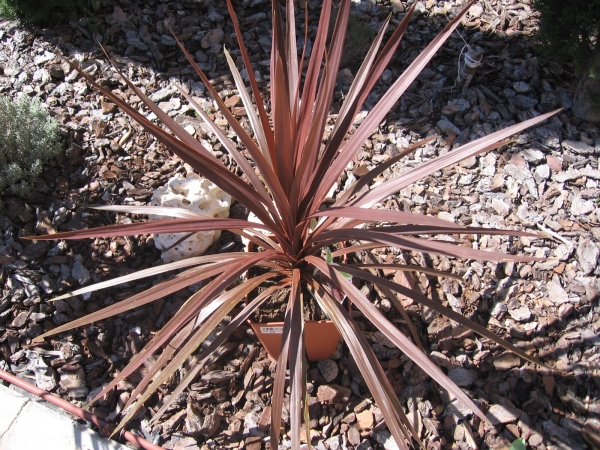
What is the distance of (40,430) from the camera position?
5.33 feet

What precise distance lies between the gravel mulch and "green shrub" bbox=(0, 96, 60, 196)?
7cm

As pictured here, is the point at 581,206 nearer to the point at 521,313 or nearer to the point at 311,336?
the point at 521,313

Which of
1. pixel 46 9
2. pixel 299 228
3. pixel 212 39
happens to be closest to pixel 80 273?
pixel 299 228

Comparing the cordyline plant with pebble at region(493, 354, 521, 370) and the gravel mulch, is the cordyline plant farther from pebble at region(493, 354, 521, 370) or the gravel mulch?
pebble at region(493, 354, 521, 370)

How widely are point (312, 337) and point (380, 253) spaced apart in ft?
1.65

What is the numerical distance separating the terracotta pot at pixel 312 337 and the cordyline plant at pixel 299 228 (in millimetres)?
95

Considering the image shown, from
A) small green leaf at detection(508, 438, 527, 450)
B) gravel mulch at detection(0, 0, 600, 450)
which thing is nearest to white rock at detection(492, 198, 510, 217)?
gravel mulch at detection(0, 0, 600, 450)

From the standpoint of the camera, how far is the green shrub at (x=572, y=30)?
2037mm

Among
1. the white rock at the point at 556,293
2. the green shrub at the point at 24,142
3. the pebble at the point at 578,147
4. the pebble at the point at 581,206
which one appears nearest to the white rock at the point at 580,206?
the pebble at the point at 581,206

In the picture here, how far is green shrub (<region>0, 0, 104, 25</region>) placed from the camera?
101 inches

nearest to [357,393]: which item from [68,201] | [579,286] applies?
[579,286]

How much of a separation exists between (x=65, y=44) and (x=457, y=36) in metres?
2.07

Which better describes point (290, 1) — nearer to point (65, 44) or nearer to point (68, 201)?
point (68, 201)

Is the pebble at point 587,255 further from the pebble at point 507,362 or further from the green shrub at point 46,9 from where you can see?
the green shrub at point 46,9
